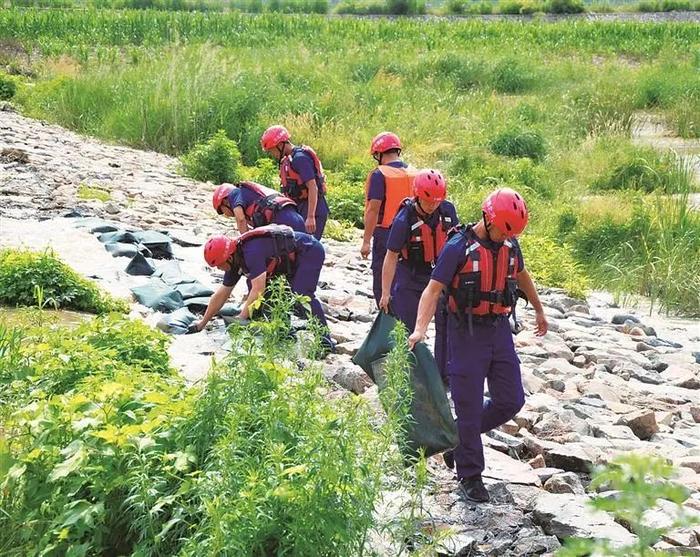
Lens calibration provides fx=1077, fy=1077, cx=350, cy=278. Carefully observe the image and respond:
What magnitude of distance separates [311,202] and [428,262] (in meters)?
2.81

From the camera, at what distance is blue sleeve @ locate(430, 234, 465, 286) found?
5.45 metres

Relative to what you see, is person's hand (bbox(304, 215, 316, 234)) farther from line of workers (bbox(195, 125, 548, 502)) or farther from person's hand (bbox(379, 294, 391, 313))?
person's hand (bbox(379, 294, 391, 313))

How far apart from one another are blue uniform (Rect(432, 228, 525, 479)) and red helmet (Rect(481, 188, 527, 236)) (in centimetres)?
14

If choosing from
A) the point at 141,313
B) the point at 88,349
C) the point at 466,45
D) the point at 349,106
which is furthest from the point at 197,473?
A: the point at 466,45

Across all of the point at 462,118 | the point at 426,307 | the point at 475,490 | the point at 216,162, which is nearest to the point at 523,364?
the point at 475,490

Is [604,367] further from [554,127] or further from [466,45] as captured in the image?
[466,45]

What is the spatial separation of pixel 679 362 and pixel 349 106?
37.4 ft

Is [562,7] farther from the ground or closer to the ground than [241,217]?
closer to the ground

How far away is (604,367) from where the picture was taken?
8945mm

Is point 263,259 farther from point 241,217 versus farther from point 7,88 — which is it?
point 7,88

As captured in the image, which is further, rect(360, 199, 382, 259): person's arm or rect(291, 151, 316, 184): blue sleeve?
rect(291, 151, 316, 184): blue sleeve

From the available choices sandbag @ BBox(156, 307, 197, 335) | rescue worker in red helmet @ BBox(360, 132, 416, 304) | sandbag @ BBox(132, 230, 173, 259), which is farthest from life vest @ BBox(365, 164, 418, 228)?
sandbag @ BBox(132, 230, 173, 259)

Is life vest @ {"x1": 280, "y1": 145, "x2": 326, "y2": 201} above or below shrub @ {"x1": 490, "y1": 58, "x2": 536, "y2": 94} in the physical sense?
above

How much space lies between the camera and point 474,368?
552 centimetres
